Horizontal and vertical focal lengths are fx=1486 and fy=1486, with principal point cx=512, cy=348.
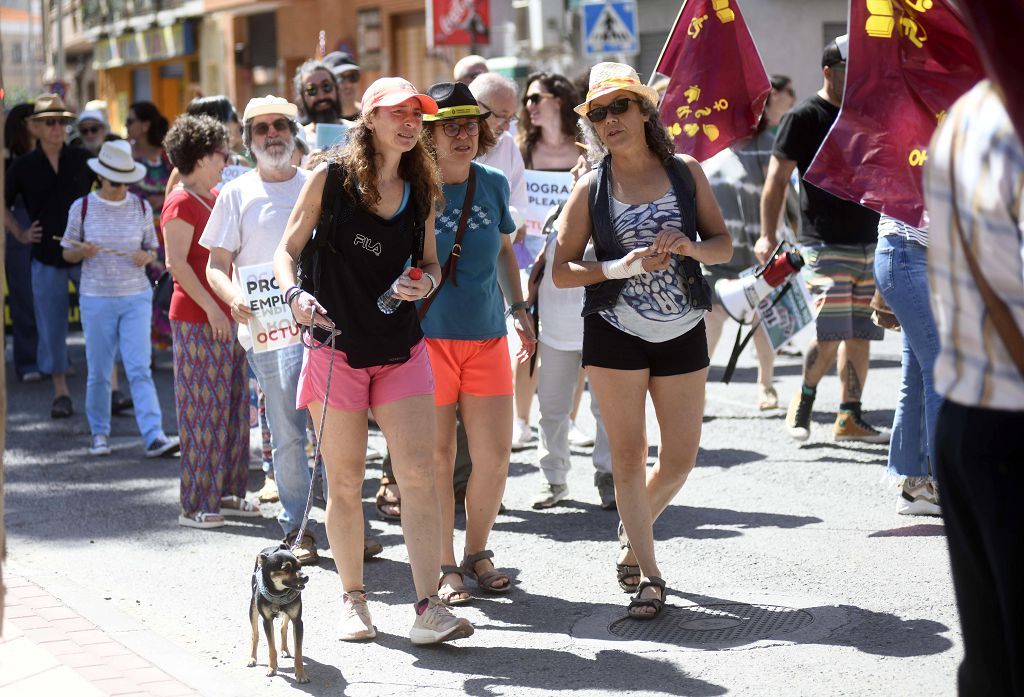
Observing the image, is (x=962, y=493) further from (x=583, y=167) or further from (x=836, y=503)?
(x=583, y=167)

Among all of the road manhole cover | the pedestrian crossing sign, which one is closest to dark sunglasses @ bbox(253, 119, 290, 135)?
the road manhole cover

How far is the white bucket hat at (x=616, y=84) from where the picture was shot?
566cm

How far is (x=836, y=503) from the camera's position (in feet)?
24.5

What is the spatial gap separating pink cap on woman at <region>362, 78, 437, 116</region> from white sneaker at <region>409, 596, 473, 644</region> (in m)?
1.81

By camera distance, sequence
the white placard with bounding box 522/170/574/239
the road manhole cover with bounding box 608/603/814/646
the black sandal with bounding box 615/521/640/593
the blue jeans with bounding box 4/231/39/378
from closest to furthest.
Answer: the road manhole cover with bounding box 608/603/814/646 < the black sandal with bounding box 615/521/640/593 < the white placard with bounding box 522/170/574/239 < the blue jeans with bounding box 4/231/39/378

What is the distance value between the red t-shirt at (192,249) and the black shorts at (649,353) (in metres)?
2.51

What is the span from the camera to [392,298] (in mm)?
5418

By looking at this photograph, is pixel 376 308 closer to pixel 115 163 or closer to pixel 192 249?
pixel 192 249

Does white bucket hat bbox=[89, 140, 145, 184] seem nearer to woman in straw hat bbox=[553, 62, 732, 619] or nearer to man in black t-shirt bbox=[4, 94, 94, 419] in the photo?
man in black t-shirt bbox=[4, 94, 94, 419]

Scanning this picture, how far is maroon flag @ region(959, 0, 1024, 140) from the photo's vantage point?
9.69 feet

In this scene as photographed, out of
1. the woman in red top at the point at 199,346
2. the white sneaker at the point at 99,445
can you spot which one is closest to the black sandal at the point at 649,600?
the woman in red top at the point at 199,346

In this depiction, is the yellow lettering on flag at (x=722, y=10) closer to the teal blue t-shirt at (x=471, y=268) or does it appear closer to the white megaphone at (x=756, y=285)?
the white megaphone at (x=756, y=285)

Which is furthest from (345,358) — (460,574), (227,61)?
(227,61)

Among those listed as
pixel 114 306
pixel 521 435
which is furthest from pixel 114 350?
pixel 521 435
